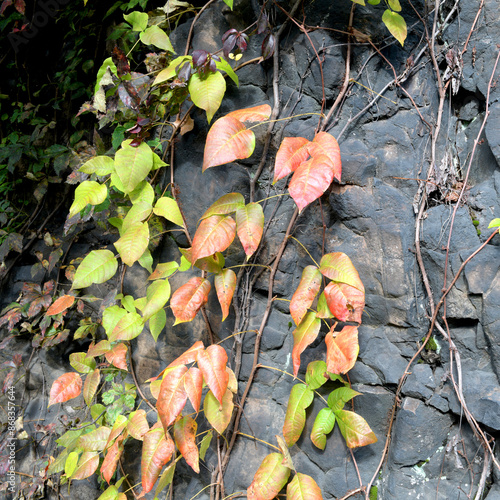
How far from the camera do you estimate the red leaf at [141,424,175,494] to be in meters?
1.27

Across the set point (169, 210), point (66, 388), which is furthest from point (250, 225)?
point (66, 388)

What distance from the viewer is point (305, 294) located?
1.24 meters

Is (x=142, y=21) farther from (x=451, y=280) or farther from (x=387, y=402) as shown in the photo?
(x=387, y=402)

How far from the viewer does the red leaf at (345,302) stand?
1.17 metres

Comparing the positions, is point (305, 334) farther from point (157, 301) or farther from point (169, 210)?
point (169, 210)

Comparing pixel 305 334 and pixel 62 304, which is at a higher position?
pixel 305 334

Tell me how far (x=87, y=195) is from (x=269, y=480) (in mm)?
1125

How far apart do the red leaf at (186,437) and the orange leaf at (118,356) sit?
0.37m

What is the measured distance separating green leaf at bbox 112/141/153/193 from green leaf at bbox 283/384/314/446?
0.91 m

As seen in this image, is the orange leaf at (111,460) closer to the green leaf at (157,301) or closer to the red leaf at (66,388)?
the red leaf at (66,388)

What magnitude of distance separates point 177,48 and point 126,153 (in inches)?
21.5

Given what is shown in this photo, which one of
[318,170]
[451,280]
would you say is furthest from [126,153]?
[451,280]

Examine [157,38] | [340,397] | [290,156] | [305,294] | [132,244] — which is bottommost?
[340,397]

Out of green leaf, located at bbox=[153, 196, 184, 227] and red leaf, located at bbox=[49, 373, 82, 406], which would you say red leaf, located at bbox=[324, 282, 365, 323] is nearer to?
green leaf, located at bbox=[153, 196, 184, 227]
